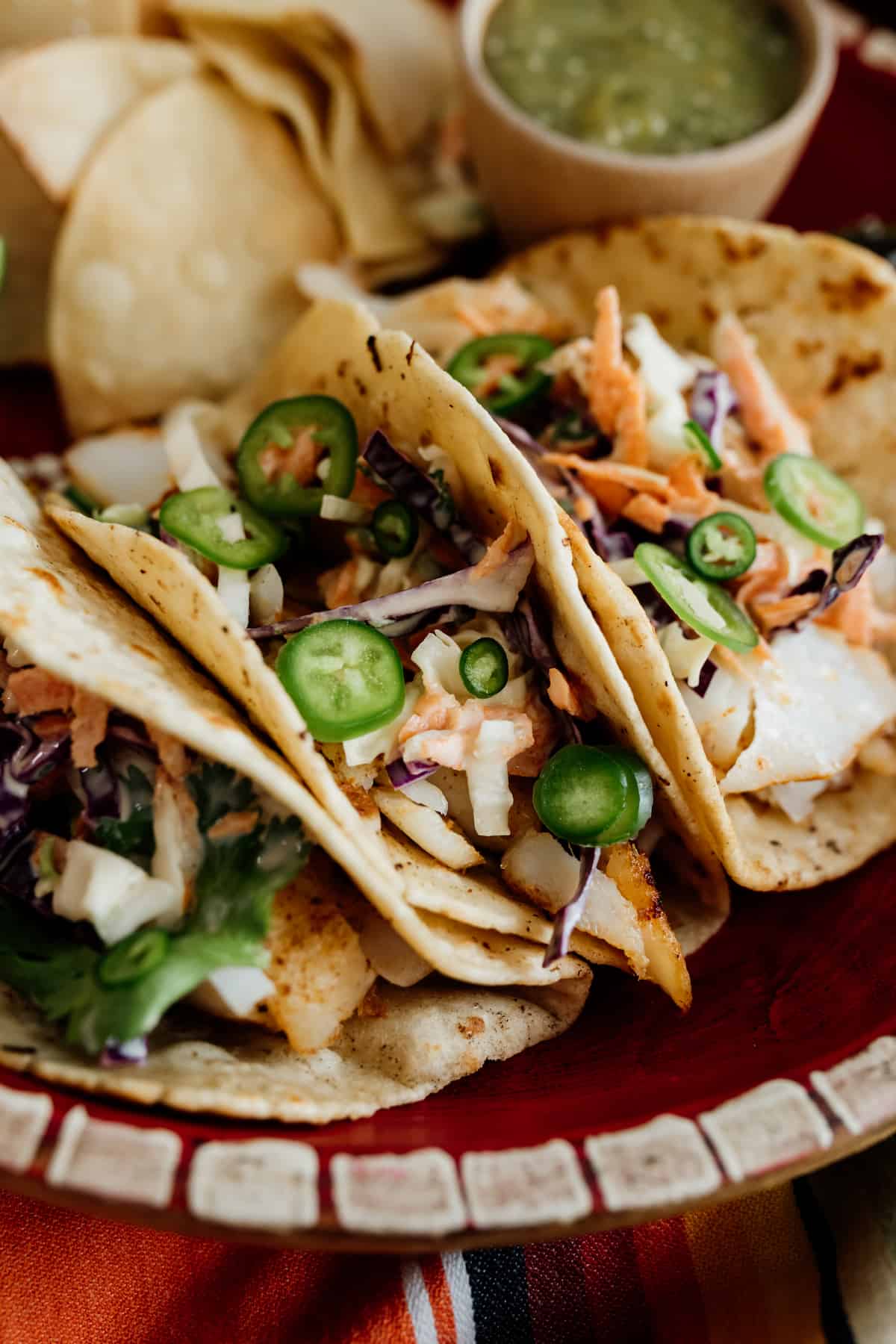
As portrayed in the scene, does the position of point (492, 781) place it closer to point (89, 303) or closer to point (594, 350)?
point (594, 350)

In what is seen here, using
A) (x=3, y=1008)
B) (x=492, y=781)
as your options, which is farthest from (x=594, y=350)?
Result: (x=3, y=1008)

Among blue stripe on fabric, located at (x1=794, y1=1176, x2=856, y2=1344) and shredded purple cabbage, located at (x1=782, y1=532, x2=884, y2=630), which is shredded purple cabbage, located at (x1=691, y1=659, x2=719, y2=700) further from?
blue stripe on fabric, located at (x1=794, y1=1176, x2=856, y2=1344)

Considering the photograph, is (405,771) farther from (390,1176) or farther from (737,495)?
(737,495)

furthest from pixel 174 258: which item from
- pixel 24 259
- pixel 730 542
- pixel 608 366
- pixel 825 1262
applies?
pixel 825 1262

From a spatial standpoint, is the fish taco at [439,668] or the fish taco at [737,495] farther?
the fish taco at [737,495]

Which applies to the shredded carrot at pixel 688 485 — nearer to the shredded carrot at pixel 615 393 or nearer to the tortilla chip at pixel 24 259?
the shredded carrot at pixel 615 393

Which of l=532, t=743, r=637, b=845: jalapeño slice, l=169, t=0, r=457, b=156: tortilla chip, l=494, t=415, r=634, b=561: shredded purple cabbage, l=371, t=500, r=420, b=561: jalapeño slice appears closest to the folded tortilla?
l=532, t=743, r=637, b=845: jalapeño slice


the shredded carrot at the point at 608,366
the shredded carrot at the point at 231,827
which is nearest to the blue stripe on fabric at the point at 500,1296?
the shredded carrot at the point at 231,827
